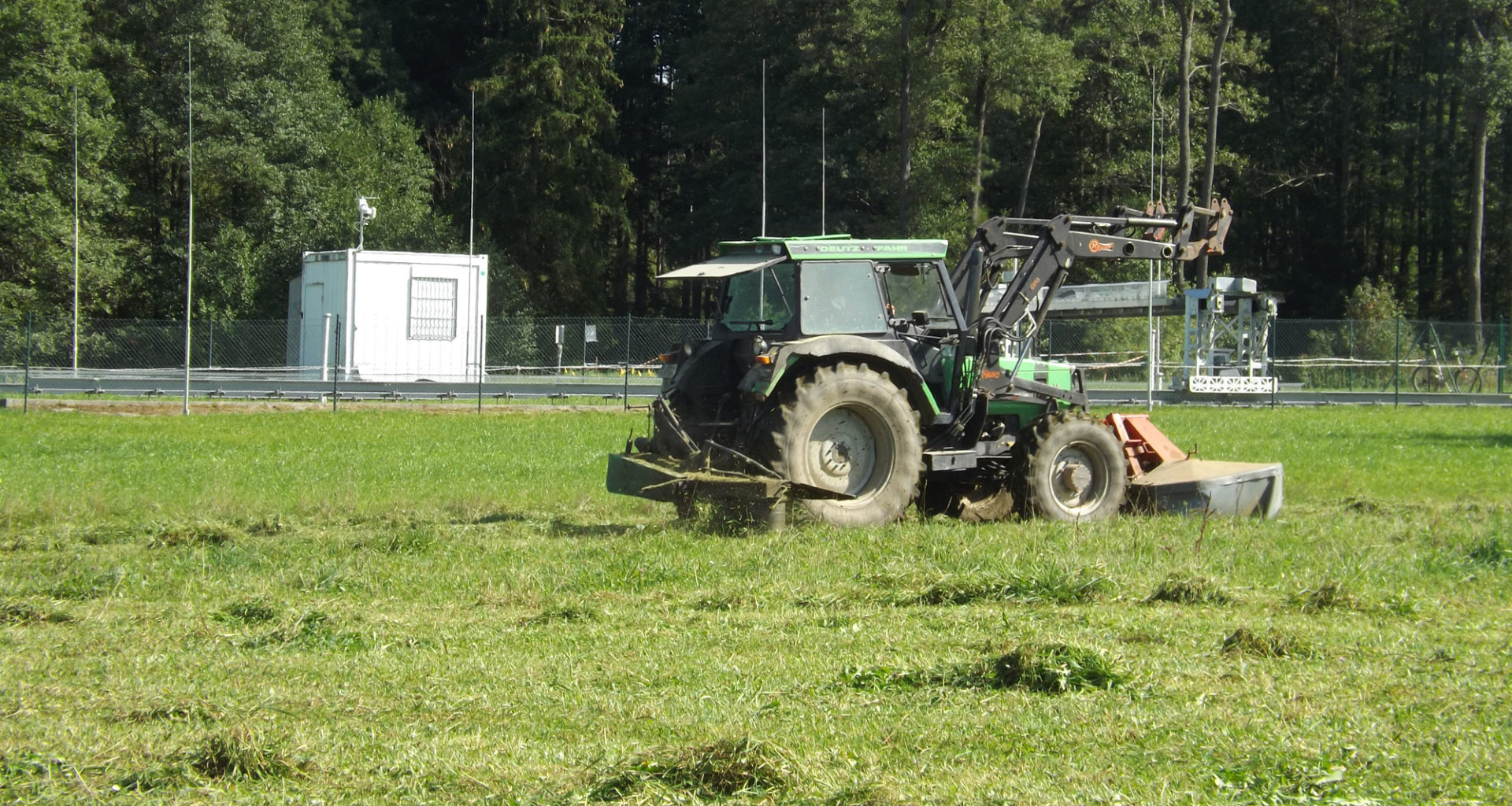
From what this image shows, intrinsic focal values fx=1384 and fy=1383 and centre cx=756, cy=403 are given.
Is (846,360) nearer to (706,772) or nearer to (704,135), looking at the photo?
(706,772)

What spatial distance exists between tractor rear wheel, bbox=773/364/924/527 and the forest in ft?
105

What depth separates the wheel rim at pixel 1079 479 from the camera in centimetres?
1172

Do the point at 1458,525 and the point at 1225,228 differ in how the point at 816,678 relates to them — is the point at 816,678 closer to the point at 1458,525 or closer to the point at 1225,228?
the point at 1458,525

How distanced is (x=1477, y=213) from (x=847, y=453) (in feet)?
151

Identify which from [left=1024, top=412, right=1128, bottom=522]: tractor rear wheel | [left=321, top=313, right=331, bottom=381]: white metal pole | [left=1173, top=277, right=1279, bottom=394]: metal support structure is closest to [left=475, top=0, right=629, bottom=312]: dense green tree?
[left=321, top=313, right=331, bottom=381]: white metal pole

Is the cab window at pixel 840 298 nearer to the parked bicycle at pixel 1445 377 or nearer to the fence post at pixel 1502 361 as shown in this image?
the parked bicycle at pixel 1445 377

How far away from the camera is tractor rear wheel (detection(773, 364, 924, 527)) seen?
10625 millimetres

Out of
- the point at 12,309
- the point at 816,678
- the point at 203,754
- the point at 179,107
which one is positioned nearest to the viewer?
the point at 203,754

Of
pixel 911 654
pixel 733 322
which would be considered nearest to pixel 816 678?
pixel 911 654

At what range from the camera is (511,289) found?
4969 cm

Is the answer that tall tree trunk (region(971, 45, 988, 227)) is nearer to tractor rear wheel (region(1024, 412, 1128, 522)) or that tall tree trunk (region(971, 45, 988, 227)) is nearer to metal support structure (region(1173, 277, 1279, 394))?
metal support structure (region(1173, 277, 1279, 394))

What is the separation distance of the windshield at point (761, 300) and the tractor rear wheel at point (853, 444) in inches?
31.8

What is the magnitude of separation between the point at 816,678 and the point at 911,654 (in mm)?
674

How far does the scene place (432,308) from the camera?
113 feet
